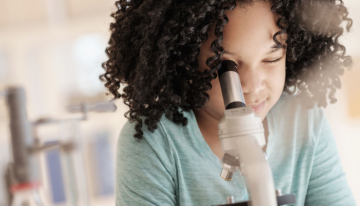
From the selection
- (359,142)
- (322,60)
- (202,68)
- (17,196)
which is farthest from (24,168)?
(359,142)

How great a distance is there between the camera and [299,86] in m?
0.97

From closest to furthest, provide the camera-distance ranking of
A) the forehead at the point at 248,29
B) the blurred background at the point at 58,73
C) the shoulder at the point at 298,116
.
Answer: the forehead at the point at 248,29
the shoulder at the point at 298,116
the blurred background at the point at 58,73

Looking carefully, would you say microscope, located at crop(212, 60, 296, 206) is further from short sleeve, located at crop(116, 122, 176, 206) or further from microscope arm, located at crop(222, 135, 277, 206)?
short sleeve, located at crop(116, 122, 176, 206)

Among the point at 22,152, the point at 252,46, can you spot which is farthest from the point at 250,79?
the point at 22,152

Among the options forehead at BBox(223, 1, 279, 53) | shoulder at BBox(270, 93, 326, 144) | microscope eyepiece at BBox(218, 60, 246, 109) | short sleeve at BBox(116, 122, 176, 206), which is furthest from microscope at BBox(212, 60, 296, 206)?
shoulder at BBox(270, 93, 326, 144)

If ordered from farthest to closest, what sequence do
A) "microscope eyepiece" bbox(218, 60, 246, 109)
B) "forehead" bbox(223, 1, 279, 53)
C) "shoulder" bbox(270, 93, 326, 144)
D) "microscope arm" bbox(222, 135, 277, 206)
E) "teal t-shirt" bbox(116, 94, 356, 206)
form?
"shoulder" bbox(270, 93, 326, 144) → "teal t-shirt" bbox(116, 94, 356, 206) → "forehead" bbox(223, 1, 279, 53) → "microscope eyepiece" bbox(218, 60, 246, 109) → "microscope arm" bbox(222, 135, 277, 206)

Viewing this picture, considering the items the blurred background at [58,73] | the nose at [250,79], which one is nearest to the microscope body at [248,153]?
the nose at [250,79]

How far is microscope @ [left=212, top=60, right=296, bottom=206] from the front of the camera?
0.43 meters

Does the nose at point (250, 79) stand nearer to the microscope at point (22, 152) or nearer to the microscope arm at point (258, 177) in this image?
the microscope arm at point (258, 177)

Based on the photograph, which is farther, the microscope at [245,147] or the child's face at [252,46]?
the child's face at [252,46]

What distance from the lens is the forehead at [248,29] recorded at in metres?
0.68

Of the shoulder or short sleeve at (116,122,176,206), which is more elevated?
the shoulder

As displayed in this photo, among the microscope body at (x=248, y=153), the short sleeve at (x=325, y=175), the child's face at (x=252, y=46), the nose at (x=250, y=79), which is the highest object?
the child's face at (x=252, y=46)

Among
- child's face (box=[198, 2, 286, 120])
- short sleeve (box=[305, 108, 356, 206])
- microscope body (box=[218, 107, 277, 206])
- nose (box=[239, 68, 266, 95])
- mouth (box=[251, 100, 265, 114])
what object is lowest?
short sleeve (box=[305, 108, 356, 206])
